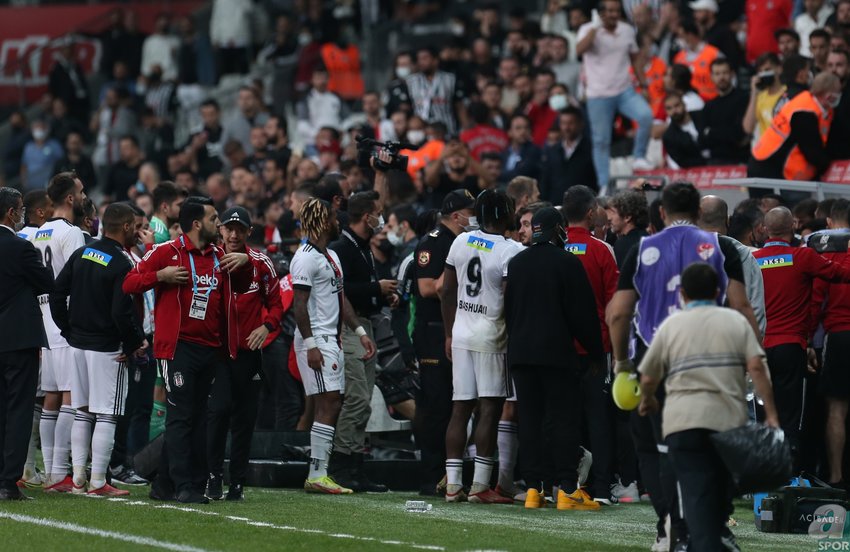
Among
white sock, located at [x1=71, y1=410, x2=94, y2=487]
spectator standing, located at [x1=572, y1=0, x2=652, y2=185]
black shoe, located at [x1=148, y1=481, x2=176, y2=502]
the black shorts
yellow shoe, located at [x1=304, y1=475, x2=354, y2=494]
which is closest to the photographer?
black shoe, located at [x1=148, y1=481, x2=176, y2=502]

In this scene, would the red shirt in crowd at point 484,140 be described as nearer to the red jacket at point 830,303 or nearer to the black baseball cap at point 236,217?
the red jacket at point 830,303

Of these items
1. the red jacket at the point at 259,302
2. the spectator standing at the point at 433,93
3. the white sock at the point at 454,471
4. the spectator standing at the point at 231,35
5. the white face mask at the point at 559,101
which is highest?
the spectator standing at the point at 231,35

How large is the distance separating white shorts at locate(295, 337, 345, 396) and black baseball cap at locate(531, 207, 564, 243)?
1.84 meters

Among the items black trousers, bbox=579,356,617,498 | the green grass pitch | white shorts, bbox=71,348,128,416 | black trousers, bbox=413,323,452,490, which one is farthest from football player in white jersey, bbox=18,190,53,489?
black trousers, bbox=579,356,617,498

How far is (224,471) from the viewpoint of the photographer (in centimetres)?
1234

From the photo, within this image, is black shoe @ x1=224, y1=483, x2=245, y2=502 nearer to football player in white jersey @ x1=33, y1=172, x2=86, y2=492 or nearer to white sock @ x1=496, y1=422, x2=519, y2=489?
football player in white jersey @ x1=33, y1=172, x2=86, y2=492

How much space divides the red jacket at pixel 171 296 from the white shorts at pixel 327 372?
1002 mm

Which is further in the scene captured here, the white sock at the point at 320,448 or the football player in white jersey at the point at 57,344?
the white sock at the point at 320,448

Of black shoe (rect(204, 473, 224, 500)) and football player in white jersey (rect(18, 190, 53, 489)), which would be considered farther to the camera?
football player in white jersey (rect(18, 190, 53, 489))

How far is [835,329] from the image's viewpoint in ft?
40.0

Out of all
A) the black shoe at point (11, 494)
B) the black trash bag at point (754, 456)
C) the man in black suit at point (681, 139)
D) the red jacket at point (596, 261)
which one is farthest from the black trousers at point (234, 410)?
the man in black suit at point (681, 139)

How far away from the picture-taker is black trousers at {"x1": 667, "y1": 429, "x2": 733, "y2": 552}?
772 centimetres

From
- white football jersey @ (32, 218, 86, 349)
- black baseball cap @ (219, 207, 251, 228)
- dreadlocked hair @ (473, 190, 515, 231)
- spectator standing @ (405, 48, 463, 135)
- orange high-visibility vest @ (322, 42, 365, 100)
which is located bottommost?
white football jersey @ (32, 218, 86, 349)

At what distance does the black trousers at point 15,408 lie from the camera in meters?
10.7
